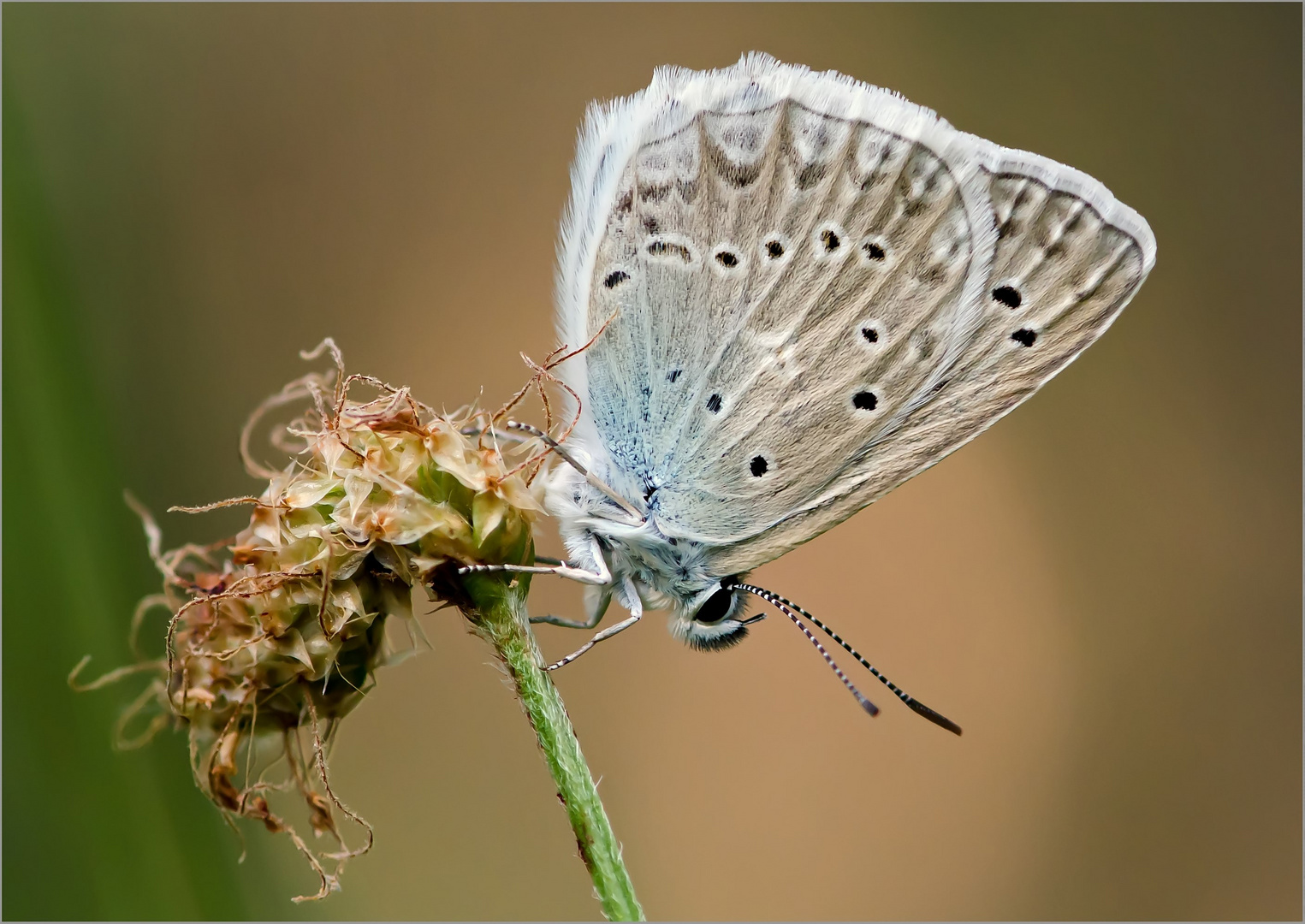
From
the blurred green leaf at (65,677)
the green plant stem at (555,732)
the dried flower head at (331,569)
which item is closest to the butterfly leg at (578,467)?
the dried flower head at (331,569)

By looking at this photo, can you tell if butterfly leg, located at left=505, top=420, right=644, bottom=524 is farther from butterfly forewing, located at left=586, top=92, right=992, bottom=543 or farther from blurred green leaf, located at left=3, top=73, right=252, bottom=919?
blurred green leaf, located at left=3, top=73, right=252, bottom=919

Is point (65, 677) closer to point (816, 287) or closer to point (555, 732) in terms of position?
point (555, 732)

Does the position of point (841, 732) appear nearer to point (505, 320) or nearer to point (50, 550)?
point (505, 320)

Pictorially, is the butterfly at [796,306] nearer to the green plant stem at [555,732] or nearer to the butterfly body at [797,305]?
the butterfly body at [797,305]

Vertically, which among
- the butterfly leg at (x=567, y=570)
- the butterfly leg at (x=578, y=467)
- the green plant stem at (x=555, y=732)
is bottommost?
the green plant stem at (x=555, y=732)

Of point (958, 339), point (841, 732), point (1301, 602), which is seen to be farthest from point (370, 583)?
point (1301, 602)

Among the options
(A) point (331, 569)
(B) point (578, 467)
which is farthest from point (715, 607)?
(A) point (331, 569)

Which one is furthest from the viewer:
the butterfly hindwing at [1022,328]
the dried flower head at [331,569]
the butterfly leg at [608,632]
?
the butterfly hindwing at [1022,328]
